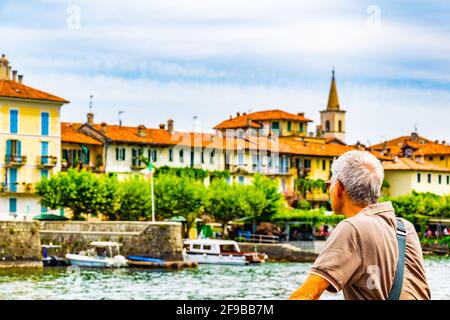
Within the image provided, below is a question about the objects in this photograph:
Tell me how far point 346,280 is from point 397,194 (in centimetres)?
6755

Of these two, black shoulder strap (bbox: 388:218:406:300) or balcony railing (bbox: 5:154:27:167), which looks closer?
black shoulder strap (bbox: 388:218:406:300)

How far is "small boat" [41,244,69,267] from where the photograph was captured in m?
37.9

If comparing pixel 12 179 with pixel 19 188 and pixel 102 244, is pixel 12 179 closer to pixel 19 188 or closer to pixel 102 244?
pixel 19 188

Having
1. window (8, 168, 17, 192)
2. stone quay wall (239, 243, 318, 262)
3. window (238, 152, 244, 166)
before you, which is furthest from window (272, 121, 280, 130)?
window (8, 168, 17, 192)

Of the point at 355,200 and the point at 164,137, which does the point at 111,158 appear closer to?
the point at 164,137

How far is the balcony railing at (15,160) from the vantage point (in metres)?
49.1

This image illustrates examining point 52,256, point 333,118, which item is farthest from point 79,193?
point 333,118

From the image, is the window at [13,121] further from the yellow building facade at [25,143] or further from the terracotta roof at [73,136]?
the terracotta roof at [73,136]

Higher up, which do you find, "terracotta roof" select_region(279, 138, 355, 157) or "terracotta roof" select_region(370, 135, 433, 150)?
"terracotta roof" select_region(370, 135, 433, 150)

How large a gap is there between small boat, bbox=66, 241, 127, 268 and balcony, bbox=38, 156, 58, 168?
1171 centimetres

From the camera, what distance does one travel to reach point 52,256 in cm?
3850

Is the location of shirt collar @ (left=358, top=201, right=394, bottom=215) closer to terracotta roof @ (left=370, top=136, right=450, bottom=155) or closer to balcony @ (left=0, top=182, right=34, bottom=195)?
balcony @ (left=0, top=182, right=34, bottom=195)

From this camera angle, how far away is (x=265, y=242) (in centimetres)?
5356
